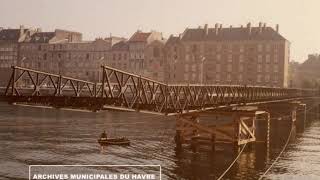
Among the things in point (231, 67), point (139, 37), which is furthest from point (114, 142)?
point (139, 37)

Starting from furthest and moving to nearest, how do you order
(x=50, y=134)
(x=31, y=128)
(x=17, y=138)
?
(x=31, y=128), (x=50, y=134), (x=17, y=138)

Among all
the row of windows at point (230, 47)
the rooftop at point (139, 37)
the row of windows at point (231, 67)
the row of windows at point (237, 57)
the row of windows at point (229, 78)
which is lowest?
the row of windows at point (229, 78)

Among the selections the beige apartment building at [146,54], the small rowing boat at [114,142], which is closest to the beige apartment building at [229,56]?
the beige apartment building at [146,54]

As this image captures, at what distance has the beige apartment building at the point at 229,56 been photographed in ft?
395

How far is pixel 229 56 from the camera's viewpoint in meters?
125

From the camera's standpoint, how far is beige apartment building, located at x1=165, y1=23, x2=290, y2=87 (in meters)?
120

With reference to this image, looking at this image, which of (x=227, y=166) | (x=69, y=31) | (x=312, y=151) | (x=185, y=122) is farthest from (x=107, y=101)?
(x=69, y=31)

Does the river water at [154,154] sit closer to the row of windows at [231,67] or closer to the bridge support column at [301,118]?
the bridge support column at [301,118]

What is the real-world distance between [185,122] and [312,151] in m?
12.7

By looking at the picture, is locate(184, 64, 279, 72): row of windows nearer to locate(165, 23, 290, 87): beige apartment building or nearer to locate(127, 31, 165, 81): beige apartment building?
locate(165, 23, 290, 87): beige apartment building

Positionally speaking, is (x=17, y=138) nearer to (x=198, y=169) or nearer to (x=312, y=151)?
(x=198, y=169)

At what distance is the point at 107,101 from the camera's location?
28.6m

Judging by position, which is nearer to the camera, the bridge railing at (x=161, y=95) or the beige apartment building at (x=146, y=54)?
the bridge railing at (x=161, y=95)

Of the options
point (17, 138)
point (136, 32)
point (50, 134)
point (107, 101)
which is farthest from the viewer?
point (136, 32)
